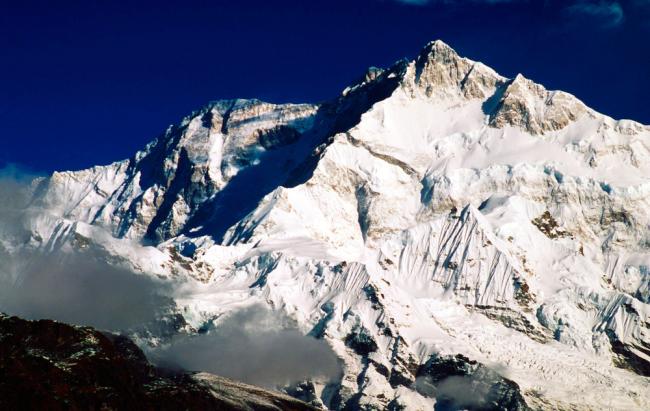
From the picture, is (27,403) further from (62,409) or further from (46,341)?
(46,341)

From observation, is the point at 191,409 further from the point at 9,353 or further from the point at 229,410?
the point at 9,353

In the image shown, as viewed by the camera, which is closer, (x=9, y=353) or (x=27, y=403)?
(x=27, y=403)

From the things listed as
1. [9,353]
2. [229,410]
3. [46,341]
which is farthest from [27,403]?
[229,410]

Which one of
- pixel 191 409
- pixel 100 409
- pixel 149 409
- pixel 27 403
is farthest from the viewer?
pixel 191 409

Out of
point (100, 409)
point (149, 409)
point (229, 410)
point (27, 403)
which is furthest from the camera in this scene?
point (229, 410)

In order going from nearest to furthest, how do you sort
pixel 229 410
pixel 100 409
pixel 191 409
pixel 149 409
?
pixel 100 409
pixel 149 409
pixel 191 409
pixel 229 410

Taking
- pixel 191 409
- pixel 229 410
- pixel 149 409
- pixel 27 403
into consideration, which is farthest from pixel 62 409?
pixel 229 410
